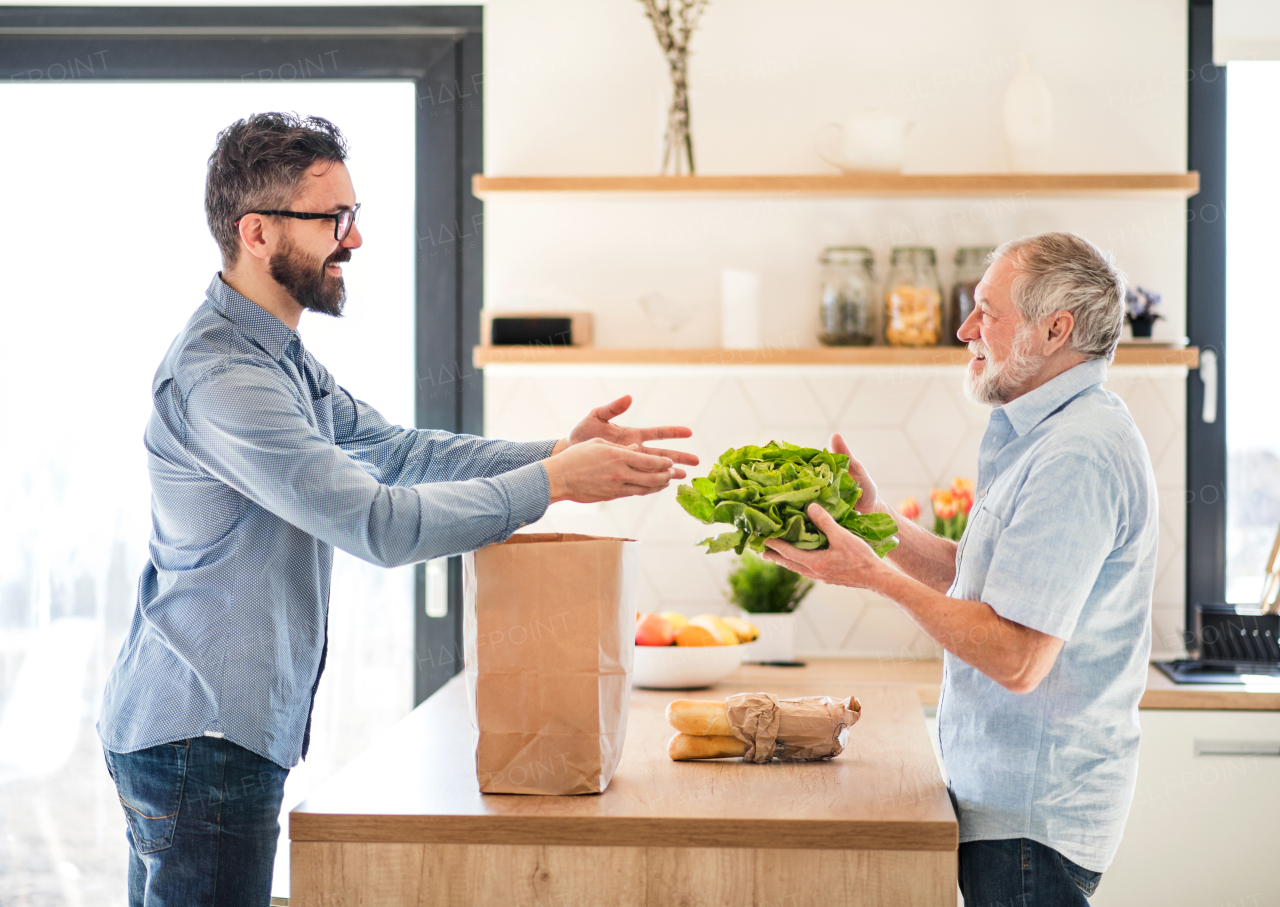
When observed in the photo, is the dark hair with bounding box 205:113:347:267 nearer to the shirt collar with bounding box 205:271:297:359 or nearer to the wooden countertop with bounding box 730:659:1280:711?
the shirt collar with bounding box 205:271:297:359

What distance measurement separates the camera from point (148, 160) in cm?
292

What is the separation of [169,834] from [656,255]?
6.17 ft

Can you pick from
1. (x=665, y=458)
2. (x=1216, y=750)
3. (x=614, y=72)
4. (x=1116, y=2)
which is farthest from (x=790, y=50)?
(x=1216, y=750)

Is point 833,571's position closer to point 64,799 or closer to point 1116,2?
point 1116,2

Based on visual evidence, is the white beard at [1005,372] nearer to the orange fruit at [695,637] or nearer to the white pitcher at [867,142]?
the orange fruit at [695,637]

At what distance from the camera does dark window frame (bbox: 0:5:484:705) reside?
2871 millimetres

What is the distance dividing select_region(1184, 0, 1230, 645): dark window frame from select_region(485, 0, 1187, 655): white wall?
0.05 metres

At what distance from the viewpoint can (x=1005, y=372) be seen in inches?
59.8

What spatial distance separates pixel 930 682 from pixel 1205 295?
1.25 meters

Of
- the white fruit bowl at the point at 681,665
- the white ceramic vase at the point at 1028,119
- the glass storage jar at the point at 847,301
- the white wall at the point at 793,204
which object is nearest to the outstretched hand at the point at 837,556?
the white fruit bowl at the point at 681,665

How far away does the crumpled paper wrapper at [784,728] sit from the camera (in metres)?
1.53

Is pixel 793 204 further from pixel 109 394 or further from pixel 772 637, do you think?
pixel 109 394

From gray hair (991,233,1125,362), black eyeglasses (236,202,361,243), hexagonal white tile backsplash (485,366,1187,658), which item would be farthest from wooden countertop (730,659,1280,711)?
black eyeglasses (236,202,361,243)

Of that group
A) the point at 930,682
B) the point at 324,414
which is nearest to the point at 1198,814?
the point at 930,682
